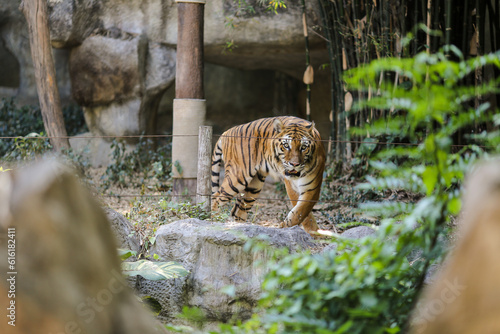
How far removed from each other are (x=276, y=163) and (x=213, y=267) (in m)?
1.67

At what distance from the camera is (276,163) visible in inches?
211

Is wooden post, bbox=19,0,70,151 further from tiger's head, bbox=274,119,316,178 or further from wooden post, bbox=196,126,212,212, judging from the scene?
tiger's head, bbox=274,119,316,178

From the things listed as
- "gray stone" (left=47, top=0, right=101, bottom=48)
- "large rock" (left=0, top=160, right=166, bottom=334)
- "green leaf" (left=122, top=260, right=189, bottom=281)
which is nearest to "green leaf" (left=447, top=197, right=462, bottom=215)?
"large rock" (left=0, top=160, right=166, bottom=334)

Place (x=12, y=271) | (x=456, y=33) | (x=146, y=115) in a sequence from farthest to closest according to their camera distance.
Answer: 1. (x=146, y=115)
2. (x=456, y=33)
3. (x=12, y=271)

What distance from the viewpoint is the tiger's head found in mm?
5086

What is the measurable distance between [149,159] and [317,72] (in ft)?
11.3

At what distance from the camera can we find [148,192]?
688cm

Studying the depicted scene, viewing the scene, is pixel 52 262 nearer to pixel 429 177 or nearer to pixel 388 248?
pixel 388 248

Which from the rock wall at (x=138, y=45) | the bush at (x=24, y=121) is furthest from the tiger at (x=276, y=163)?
the bush at (x=24, y=121)

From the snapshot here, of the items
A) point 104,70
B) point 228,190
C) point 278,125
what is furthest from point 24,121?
point 278,125

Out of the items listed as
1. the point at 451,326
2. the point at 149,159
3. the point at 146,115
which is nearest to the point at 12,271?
the point at 451,326

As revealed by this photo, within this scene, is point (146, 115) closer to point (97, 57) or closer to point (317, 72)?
point (97, 57)

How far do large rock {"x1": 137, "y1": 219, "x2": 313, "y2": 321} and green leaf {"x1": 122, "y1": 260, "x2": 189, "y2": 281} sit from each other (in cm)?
27

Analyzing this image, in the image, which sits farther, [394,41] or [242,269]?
[394,41]
